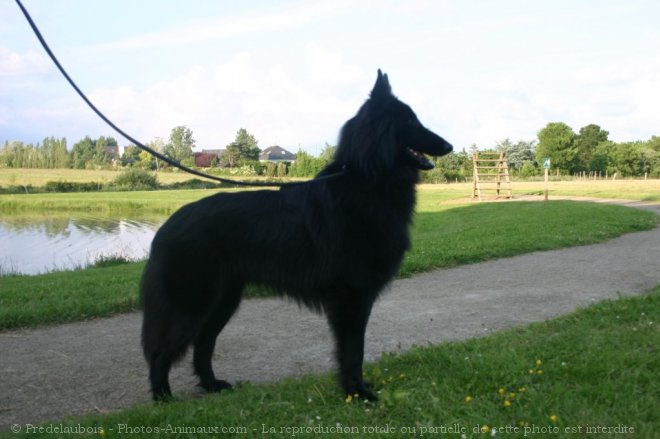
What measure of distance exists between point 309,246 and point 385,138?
3.20 ft

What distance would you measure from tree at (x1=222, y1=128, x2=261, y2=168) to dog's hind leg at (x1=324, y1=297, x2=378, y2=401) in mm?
71226

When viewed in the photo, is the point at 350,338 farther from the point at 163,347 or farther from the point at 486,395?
the point at 163,347

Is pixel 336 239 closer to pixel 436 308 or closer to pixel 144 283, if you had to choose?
pixel 144 283

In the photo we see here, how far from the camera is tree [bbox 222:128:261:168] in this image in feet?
250

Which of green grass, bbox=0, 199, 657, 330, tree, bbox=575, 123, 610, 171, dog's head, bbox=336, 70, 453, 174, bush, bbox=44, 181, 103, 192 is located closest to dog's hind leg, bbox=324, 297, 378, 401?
dog's head, bbox=336, 70, 453, 174

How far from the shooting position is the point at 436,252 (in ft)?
34.6

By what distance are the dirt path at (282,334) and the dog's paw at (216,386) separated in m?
0.19

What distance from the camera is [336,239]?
387 cm

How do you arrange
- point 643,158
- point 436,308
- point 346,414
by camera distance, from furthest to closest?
1. point 643,158
2. point 436,308
3. point 346,414

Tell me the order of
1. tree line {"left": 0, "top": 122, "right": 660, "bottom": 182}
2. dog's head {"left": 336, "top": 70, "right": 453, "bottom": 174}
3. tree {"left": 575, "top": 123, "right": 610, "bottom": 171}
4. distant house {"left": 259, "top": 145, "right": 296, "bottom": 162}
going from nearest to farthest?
1. dog's head {"left": 336, "top": 70, "right": 453, "bottom": 174}
2. tree line {"left": 0, "top": 122, "right": 660, "bottom": 182}
3. tree {"left": 575, "top": 123, "right": 610, "bottom": 171}
4. distant house {"left": 259, "top": 145, "right": 296, "bottom": 162}

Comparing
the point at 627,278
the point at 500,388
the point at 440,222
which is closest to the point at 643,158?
the point at 440,222

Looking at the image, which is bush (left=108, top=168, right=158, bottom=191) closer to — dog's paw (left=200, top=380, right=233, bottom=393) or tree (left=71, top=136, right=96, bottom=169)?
tree (left=71, top=136, right=96, bottom=169)

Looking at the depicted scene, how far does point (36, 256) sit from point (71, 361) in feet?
46.0

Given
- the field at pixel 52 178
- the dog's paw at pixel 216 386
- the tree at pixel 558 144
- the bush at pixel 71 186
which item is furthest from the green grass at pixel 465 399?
the tree at pixel 558 144
